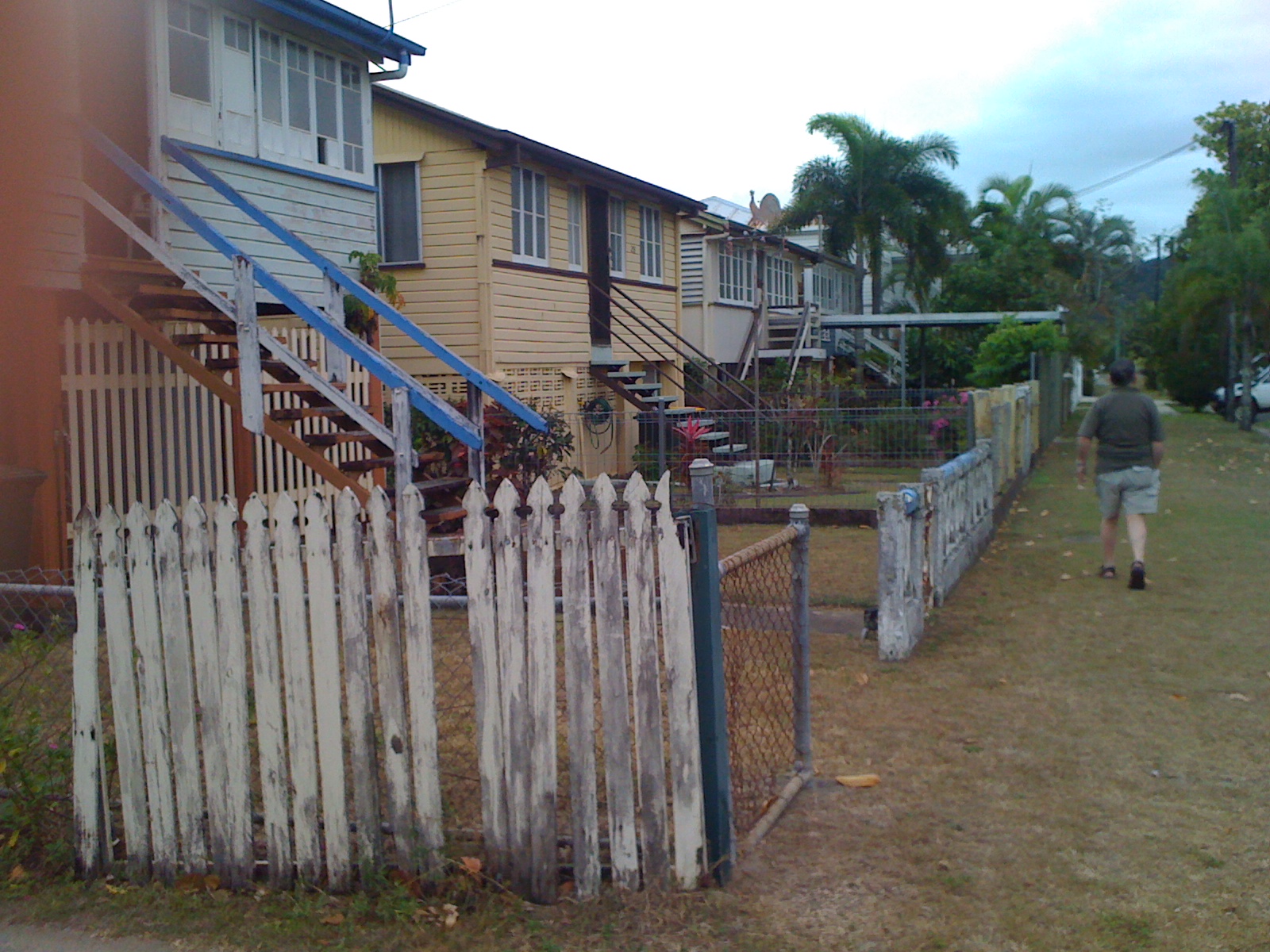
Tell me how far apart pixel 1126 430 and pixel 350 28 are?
8749 mm

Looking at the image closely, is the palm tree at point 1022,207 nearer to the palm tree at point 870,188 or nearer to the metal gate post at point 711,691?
the palm tree at point 870,188

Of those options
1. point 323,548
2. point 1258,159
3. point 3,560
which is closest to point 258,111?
point 3,560

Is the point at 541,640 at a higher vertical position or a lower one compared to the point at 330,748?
higher

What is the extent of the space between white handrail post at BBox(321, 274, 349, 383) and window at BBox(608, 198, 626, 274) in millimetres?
10165

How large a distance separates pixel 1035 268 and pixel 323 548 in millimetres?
37480

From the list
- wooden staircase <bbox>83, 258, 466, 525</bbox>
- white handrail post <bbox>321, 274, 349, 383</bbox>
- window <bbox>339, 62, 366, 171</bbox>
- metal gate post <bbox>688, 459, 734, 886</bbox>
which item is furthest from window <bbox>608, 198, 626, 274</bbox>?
metal gate post <bbox>688, 459, 734, 886</bbox>

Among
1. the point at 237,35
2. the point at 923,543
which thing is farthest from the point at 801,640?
the point at 237,35

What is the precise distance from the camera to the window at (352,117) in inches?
535

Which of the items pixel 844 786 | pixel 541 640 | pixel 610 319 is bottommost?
pixel 844 786

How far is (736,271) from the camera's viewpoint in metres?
30.4

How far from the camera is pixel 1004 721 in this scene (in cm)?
621

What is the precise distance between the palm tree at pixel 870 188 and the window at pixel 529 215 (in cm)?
1855

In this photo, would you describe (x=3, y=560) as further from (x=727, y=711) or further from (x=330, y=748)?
(x=727, y=711)

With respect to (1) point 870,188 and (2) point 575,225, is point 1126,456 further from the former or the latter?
(1) point 870,188
